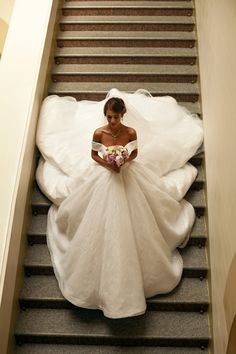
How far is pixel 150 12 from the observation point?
6.58 m

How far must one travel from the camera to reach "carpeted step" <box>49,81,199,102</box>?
5750mm

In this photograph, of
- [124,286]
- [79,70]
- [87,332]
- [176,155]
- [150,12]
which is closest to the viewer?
[124,286]

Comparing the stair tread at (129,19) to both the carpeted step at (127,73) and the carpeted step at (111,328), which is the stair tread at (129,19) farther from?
the carpeted step at (111,328)

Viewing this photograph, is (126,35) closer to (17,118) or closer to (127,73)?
(127,73)

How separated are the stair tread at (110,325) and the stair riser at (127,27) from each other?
392 centimetres

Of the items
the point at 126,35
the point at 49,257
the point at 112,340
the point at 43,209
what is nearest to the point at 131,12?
the point at 126,35

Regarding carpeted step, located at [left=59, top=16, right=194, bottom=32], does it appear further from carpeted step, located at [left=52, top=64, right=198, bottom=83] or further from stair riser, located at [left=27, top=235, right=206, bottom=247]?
stair riser, located at [left=27, top=235, right=206, bottom=247]

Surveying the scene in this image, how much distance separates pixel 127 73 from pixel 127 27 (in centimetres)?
93

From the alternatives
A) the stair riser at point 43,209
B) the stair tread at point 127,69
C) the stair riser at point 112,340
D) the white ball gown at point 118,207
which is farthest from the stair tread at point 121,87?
the stair riser at point 112,340

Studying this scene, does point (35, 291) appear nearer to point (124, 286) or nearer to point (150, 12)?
point (124, 286)

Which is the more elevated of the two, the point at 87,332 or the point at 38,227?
the point at 38,227

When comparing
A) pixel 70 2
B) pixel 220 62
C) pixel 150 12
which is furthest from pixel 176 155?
pixel 70 2

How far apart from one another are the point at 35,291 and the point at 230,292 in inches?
76.9

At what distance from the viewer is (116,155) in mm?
3959
